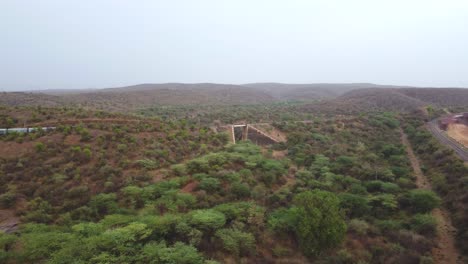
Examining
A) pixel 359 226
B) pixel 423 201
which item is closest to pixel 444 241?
pixel 423 201

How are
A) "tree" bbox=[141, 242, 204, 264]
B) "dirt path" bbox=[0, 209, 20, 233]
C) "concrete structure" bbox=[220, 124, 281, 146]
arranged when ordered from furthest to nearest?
"concrete structure" bbox=[220, 124, 281, 146]
"dirt path" bbox=[0, 209, 20, 233]
"tree" bbox=[141, 242, 204, 264]

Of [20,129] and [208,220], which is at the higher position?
[20,129]

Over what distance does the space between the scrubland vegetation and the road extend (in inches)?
81.2

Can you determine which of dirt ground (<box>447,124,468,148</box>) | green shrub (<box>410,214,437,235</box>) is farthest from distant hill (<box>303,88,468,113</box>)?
green shrub (<box>410,214,437,235</box>)

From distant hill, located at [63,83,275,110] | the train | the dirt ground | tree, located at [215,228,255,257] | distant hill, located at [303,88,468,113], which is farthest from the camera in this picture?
distant hill, located at [63,83,275,110]

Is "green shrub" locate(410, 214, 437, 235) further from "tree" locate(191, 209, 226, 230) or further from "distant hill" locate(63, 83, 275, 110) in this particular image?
"distant hill" locate(63, 83, 275, 110)

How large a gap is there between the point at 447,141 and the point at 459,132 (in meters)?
6.72

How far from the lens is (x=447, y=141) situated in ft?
96.1

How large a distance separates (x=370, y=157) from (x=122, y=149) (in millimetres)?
23429

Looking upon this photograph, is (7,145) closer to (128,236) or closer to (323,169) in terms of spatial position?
(128,236)

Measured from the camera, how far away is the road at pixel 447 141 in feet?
79.8

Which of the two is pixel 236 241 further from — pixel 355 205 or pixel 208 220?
pixel 355 205

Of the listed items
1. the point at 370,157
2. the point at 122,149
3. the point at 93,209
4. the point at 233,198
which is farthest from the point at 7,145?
the point at 370,157

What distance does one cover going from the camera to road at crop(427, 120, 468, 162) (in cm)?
2432
